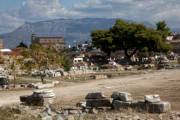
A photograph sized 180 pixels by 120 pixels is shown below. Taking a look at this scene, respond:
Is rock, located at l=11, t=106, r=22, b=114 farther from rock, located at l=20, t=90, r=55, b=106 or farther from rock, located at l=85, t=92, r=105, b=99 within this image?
rock, located at l=85, t=92, r=105, b=99

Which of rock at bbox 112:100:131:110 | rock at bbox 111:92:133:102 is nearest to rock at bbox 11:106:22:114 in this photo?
rock at bbox 112:100:131:110

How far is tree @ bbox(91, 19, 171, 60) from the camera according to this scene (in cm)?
6669

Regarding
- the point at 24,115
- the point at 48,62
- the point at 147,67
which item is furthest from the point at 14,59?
the point at 147,67

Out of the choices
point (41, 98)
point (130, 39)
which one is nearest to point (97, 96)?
point (41, 98)

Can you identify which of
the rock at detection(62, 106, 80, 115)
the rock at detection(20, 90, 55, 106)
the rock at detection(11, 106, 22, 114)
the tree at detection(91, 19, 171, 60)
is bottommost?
the rock at detection(62, 106, 80, 115)

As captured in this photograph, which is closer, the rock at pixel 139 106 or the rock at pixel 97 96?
the rock at pixel 139 106

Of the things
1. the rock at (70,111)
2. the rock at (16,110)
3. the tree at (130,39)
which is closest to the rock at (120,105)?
the rock at (70,111)

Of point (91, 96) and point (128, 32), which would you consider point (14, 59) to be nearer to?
point (91, 96)

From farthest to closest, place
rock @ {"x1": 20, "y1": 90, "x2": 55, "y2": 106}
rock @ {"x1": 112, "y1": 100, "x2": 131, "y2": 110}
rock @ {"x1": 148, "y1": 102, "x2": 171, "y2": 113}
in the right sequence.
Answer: rock @ {"x1": 20, "y1": 90, "x2": 55, "y2": 106}, rock @ {"x1": 112, "y1": 100, "x2": 131, "y2": 110}, rock @ {"x1": 148, "y1": 102, "x2": 171, "y2": 113}

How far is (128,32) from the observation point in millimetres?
69812

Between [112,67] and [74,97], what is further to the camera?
[112,67]

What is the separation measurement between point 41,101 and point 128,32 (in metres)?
54.6

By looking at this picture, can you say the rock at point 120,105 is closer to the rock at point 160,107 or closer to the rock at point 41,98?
the rock at point 160,107

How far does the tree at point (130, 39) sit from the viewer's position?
66688mm
